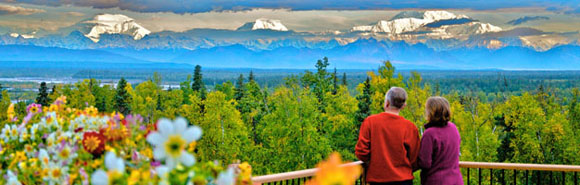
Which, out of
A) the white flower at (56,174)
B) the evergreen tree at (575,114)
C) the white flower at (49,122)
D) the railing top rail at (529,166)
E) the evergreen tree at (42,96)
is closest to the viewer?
the white flower at (56,174)

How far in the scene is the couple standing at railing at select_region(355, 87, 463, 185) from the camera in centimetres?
358

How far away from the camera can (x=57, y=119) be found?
1992 mm

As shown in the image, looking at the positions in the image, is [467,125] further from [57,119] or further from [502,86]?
[502,86]

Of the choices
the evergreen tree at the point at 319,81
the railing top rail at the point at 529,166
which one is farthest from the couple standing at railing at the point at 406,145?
the evergreen tree at the point at 319,81

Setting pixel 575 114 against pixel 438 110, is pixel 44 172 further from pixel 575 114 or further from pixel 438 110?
pixel 575 114

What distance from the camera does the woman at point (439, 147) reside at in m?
3.54

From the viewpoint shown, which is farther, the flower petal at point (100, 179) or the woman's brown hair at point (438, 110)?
the woman's brown hair at point (438, 110)

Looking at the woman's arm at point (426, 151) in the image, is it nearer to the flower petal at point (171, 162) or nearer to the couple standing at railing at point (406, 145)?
the couple standing at railing at point (406, 145)

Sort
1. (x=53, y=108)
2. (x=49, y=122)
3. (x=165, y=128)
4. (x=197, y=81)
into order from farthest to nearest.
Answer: (x=197, y=81) → (x=53, y=108) → (x=49, y=122) → (x=165, y=128)

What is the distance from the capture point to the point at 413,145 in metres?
3.71

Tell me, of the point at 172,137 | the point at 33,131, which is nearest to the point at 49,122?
the point at 33,131

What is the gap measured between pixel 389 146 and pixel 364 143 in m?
0.17

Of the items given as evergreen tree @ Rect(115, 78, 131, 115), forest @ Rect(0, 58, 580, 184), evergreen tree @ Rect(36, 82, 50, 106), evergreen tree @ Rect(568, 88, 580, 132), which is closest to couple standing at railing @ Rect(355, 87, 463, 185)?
forest @ Rect(0, 58, 580, 184)

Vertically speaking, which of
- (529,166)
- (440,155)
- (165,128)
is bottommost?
(529,166)
